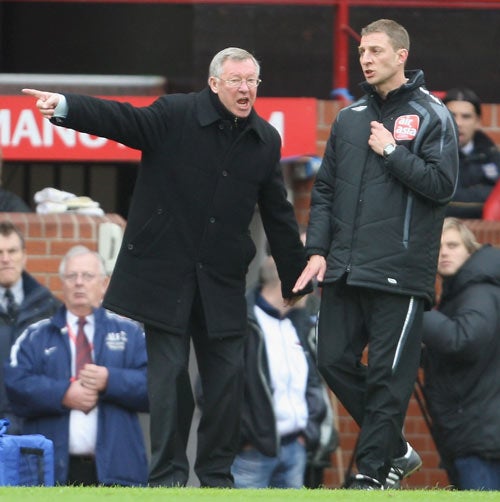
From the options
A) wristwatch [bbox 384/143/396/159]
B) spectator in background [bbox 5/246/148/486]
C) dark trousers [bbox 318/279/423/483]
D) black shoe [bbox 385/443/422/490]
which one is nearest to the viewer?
wristwatch [bbox 384/143/396/159]

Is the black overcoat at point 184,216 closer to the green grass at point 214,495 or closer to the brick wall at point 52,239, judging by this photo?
the green grass at point 214,495

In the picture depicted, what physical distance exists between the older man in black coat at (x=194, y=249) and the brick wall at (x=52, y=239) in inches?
105

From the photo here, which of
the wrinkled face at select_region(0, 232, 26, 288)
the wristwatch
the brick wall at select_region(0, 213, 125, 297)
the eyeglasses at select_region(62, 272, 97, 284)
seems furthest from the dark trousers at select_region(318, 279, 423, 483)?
the brick wall at select_region(0, 213, 125, 297)

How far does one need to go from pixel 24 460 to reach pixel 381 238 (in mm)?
1943

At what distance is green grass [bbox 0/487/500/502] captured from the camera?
24.3ft

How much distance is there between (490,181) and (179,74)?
4.40 m

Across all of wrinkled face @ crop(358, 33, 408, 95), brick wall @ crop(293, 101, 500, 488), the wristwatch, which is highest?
wrinkled face @ crop(358, 33, 408, 95)

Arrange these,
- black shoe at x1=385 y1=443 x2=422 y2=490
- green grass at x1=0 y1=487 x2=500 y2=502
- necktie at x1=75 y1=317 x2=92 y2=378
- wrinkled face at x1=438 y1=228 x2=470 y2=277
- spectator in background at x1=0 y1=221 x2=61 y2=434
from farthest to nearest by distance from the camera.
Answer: spectator in background at x1=0 y1=221 x2=61 y2=434 < wrinkled face at x1=438 y1=228 x2=470 y2=277 < necktie at x1=75 y1=317 x2=92 y2=378 < black shoe at x1=385 y1=443 x2=422 y2=490 < green grass at x1=0 y1=487 x2=500 y2=502

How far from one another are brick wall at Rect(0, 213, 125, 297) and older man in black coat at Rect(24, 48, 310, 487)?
2666 millimetres

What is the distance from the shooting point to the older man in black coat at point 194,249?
852 cm

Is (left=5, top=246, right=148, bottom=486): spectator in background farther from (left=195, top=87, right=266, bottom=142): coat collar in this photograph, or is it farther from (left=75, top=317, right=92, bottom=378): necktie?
(left=195, top=87, right=266, bottom=142): coat collar

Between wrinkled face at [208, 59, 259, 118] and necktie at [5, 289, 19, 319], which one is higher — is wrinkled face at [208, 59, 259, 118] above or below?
above

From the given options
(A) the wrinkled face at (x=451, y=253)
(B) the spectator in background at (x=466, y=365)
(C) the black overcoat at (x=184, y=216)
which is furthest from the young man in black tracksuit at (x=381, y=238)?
(A) the wrinkled face at (x=451, y=253)

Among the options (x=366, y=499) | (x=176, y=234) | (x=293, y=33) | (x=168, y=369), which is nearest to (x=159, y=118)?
(x=176, y=234)
